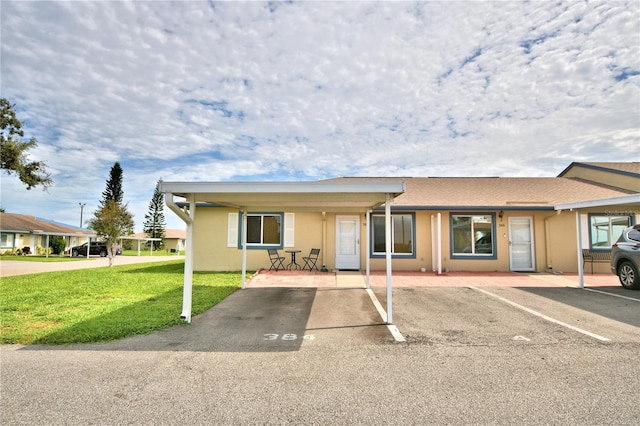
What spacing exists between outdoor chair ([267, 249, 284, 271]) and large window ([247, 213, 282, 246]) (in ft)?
1.64

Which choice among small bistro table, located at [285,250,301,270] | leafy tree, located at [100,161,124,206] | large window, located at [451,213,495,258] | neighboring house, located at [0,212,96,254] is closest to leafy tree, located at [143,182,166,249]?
leafy tree, located at [100,161,124,206]

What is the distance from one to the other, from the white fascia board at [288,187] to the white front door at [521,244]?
10162mm

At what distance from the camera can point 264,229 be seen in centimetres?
1416

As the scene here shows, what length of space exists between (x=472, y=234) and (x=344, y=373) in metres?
11.5

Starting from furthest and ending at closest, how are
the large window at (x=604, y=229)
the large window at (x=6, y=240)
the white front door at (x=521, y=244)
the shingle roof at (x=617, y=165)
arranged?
the large window at (x=6, y=240), the shingle roof at (x=617, y=165), the white front door at (x=521, y=244), the large window at (x=604, y=229)

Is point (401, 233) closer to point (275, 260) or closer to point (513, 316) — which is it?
point (275, 260)

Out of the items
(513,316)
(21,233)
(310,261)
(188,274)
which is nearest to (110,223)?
(310,261)

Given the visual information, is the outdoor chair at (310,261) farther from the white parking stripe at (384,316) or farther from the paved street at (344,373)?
the paved street at (344,373)

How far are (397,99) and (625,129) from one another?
473 inches

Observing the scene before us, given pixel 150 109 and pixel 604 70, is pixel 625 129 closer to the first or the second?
pixel 604 70

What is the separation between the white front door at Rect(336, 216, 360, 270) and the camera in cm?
1372

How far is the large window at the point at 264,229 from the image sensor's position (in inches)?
555

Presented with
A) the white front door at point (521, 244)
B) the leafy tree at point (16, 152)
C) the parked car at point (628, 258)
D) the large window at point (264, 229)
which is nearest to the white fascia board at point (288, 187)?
the parked car at point (628, 258)

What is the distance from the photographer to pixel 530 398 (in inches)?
125
